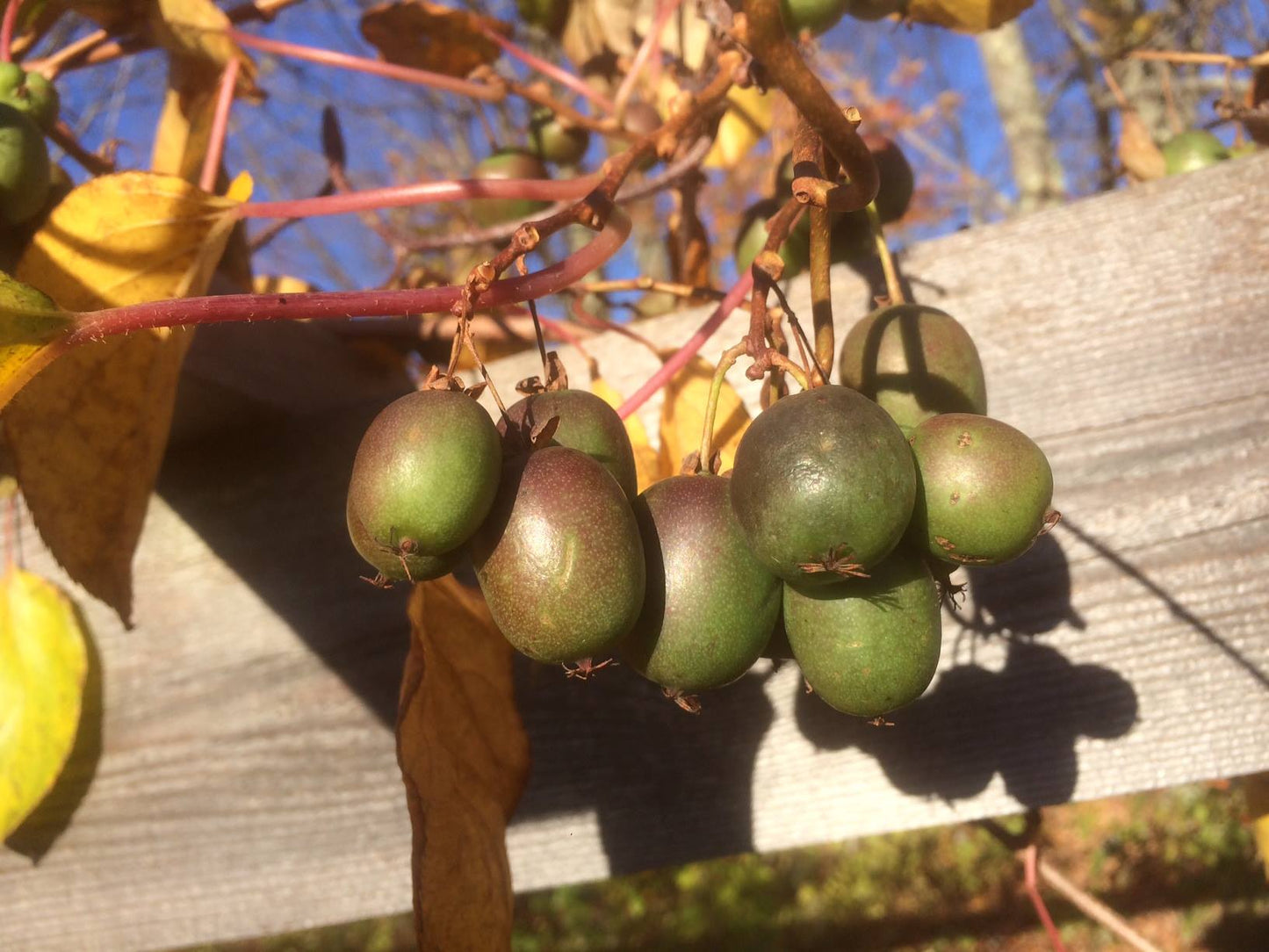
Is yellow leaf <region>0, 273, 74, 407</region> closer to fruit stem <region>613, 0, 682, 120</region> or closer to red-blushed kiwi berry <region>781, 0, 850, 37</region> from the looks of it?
red-blushed kiwi berry <region>781, 0, 850, 37</region>

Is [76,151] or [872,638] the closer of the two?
[872,638]

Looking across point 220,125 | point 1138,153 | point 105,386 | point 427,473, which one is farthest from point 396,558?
point 1138,153

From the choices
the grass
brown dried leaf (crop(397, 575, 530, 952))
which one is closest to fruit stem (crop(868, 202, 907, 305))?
brown dried leaf (crop(397, 575, 530, 952))

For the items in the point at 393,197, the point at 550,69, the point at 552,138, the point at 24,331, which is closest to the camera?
the point at 24,331

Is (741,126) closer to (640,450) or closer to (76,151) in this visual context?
(640,450)

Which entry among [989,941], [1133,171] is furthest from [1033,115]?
[989,941]

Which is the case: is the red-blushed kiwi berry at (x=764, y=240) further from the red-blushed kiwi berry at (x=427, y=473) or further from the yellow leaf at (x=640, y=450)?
the red-blushed kiwi berry at (x=427, y=473)

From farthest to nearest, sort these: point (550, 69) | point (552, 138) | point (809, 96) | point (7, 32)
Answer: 1. point (552, 138)
2. point (550, 69)
3. point (7, 32)
4. point (809, 96)
